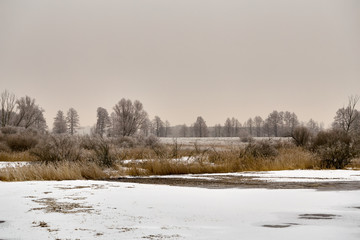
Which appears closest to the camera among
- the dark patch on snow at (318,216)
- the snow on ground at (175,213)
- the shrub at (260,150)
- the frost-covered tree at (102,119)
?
the snow on ground at (175,213)

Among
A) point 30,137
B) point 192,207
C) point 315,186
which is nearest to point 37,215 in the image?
point 192,207

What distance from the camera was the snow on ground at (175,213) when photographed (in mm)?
5250

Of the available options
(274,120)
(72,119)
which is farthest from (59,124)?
(274,120)

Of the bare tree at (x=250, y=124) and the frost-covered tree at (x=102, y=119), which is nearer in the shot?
Answer: the frost-covered tree at (x=102, y=119)

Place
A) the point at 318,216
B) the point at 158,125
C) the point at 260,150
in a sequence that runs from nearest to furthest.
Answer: the point at 318,216
the point at 260,150
the point at 158,125

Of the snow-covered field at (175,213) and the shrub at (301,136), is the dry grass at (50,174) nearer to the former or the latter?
the snow-covered field at (175,213)

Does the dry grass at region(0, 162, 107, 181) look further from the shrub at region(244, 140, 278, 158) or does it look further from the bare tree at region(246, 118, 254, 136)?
the bare tree at region(246, 118, 254, 136)

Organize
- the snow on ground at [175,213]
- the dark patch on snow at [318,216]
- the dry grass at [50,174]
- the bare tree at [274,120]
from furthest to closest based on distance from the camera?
1. the bare tree at [274,120]
2. the dry grass at [50,174]
3. the dark patch on snow at [318,216]
4. the snow on ground at [175,213]

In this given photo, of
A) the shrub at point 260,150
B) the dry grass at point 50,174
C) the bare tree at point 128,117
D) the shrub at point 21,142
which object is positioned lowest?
the dry grass at point 50,174

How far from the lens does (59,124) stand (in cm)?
11494

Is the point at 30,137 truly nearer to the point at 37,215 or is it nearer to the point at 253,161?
the point at 253,161

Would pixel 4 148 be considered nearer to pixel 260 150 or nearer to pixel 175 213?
pixel 260 150

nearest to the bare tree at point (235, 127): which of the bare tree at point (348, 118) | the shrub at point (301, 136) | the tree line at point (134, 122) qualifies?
the tree line at point (134, 122)

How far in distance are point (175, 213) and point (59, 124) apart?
372ft
